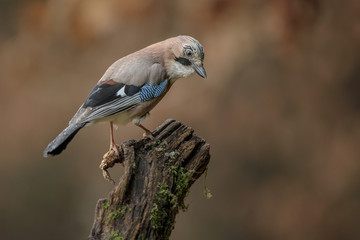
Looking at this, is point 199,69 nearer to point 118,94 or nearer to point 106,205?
point 118,94

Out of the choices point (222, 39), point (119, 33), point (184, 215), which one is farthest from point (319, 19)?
point (184, 215)

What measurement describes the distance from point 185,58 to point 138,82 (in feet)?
1.31

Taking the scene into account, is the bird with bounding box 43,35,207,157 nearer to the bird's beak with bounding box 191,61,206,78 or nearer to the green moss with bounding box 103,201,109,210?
the bird's beak with bounding box 191,61,206,78

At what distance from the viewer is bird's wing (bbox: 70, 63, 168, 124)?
404cm

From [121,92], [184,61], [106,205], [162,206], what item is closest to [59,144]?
[106,205]

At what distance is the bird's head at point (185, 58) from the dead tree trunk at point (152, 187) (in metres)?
0.55

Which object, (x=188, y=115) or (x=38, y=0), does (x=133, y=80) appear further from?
(x=38, y=0)

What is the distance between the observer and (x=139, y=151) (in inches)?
147

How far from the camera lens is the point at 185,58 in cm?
426

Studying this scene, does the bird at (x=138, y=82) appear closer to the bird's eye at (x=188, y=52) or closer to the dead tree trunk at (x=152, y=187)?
Result: the bird's eye at (x=188, y=52)

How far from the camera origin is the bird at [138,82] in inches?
161

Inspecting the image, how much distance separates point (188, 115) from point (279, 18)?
1450mm

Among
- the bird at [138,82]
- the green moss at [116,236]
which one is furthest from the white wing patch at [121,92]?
the green moss at [116,236]

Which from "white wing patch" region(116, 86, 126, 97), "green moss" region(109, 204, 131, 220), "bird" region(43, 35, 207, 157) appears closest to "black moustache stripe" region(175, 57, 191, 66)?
"bird" region(43, 35, 207, 157)
